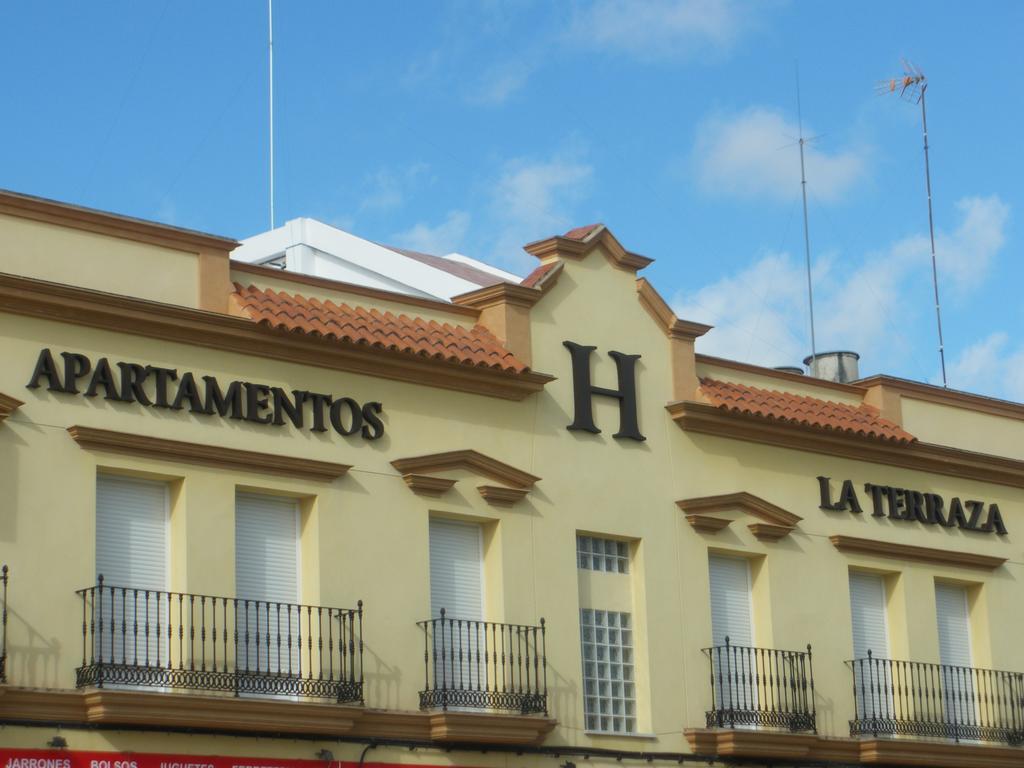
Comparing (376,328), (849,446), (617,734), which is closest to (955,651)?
(849,446)

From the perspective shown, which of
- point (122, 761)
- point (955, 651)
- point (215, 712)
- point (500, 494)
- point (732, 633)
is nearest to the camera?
point (122, 761)

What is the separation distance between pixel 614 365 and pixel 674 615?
342 cm

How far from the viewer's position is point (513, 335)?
80.3ft

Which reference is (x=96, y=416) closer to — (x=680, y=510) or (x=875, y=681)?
(x=680, y=510)

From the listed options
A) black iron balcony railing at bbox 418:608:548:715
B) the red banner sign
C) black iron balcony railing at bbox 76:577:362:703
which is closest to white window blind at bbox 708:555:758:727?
black iron balcony railing at bbox 418:608:548:715

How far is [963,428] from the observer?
30.6 m

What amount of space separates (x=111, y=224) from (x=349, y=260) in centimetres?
1165

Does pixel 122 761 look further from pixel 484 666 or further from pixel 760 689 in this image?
pixel 760 689

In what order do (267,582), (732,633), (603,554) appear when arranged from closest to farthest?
(267,582)
(603,554)
(732,633)

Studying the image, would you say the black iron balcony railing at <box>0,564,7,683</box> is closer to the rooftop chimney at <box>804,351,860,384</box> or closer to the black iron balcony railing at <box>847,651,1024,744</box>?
the black iron balcony railing at <box>847,651,1024,744</box>

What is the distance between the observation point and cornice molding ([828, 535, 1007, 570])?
27844 millimetres

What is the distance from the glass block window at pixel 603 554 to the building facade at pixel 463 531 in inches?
1.6

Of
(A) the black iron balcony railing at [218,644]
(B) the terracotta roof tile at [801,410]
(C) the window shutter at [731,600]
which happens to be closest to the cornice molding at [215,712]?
(A) the black iron balcony railing at [218,644]

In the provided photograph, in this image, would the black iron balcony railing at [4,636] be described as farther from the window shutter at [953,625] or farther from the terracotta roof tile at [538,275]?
the window shutter at [953,625]
